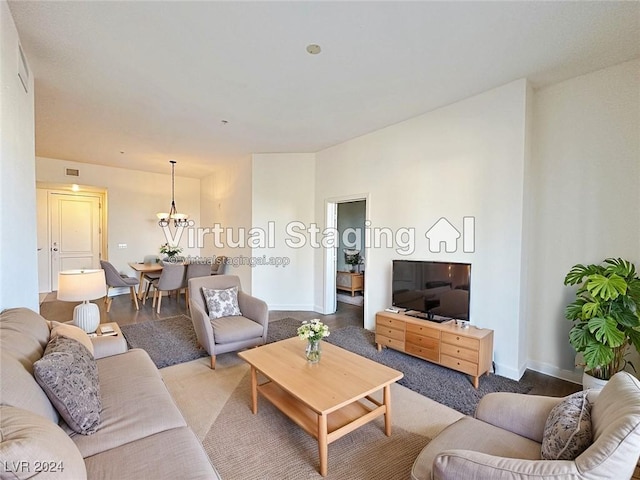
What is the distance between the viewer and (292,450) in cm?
203

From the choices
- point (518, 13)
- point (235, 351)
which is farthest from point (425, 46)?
point (235, 351)

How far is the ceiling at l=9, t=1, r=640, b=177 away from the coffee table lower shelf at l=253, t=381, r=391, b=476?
2.64m

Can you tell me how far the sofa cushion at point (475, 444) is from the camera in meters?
1.35

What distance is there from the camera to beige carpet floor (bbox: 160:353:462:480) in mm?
1858

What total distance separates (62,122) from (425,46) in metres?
4.69

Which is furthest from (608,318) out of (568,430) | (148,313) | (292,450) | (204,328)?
(148,313)

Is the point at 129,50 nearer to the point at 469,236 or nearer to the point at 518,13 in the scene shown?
the point at 518,13

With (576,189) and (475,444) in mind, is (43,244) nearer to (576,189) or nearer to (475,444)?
(475,444)

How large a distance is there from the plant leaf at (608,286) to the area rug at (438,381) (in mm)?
1121

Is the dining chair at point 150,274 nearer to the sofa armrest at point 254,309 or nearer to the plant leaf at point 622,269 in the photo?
the sofa armrest at point 254,309

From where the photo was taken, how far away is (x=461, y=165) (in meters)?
3.47

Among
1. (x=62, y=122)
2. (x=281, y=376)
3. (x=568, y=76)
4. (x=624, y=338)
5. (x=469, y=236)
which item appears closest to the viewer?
(x=281, y=376)

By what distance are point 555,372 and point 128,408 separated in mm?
3803

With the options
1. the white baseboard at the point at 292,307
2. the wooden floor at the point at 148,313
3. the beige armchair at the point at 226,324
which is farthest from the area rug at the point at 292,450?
the white baseboard at the point at 292,307
